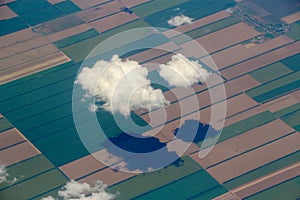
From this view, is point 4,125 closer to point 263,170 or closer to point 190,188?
point 190,188

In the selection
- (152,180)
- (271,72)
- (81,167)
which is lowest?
(271,72)

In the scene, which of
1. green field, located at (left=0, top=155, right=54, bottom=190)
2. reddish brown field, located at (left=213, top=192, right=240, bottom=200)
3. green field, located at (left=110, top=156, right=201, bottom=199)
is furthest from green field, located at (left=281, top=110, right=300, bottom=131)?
green field, located at (left=0, top=155, right=54, bottom=190)

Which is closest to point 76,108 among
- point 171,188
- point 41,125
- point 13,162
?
point 41,125

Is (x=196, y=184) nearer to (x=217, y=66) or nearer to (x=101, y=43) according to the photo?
(x=217, y=66)

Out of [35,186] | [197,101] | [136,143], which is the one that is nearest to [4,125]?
[35,186]

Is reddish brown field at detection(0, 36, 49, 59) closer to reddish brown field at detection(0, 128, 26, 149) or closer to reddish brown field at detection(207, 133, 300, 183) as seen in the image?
reddish brown field at detection(0, 128, 26, 149)

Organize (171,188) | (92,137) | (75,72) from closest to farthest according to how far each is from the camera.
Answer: (171,188) < (92,137) < (75,72)
